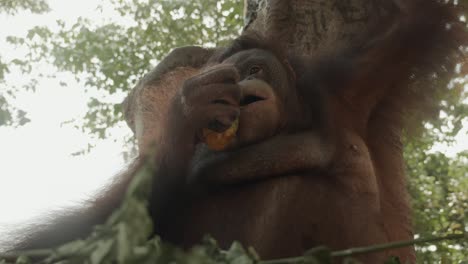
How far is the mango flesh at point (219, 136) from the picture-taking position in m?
2.79

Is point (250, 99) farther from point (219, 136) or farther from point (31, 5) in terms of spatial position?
point (31, 5)

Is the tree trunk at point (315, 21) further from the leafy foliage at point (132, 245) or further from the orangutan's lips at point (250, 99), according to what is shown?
the leafy foliage at point (132, 245)

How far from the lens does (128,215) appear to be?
813 millimetres

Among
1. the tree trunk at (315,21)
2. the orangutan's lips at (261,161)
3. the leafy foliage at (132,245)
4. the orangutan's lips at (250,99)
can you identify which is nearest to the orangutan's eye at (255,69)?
the orangutan's lips at (250,99)

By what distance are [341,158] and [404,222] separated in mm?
663

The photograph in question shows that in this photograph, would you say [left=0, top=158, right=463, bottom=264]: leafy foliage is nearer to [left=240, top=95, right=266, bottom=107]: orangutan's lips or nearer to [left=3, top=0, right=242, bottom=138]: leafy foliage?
[left=240, top=95, right=266, bottom=107]: orangutan's lips

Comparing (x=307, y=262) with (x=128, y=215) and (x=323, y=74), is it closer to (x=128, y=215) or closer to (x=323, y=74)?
(x=128, y=215)

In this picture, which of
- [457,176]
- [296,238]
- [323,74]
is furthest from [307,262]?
[457,176]

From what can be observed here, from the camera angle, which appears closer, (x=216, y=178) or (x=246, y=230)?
(x=246, y=230)

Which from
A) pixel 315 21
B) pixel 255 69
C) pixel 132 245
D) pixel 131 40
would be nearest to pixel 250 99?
pixel 255 69

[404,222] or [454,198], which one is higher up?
[404,222]

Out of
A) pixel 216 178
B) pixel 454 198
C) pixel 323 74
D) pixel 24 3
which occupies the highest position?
pixel 24 3

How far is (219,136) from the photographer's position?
2.80 m

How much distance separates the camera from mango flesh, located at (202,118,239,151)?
2.79 meters
